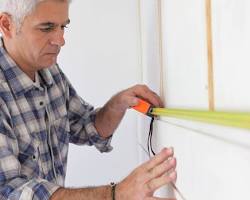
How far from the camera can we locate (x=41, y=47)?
1045mm

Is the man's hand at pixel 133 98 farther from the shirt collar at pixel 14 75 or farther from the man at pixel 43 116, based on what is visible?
the shirt collar at pixel 14 75

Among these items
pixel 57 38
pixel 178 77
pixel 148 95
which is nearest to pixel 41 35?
pixel 57 38

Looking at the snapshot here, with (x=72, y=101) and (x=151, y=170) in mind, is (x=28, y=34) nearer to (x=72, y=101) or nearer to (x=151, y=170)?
(x=72, y=101)

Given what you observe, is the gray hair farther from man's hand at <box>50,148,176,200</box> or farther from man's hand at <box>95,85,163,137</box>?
man's hand at <box>50,148,176,200</box>

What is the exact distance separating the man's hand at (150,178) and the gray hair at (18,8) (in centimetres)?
56

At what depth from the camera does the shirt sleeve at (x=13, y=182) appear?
81cm

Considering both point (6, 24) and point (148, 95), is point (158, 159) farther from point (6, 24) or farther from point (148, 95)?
point (6, 24)

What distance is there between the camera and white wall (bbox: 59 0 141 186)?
1710mm

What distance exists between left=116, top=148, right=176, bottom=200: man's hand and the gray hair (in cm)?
56

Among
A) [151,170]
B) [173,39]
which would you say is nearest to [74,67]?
[173,39]

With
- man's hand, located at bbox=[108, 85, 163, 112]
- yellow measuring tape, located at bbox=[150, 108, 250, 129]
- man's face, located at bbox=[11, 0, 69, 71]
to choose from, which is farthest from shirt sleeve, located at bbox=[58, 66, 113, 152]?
yellow measuring tape, located at bbox=[150, 108, 250, 129]

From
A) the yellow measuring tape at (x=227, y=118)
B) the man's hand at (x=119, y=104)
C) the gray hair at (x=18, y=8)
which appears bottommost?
the man's hand at (x=119, y=104)

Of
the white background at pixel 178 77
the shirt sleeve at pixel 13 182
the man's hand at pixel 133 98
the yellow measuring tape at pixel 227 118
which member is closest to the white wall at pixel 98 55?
the white background at pixel 178 77

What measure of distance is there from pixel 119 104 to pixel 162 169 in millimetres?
497
